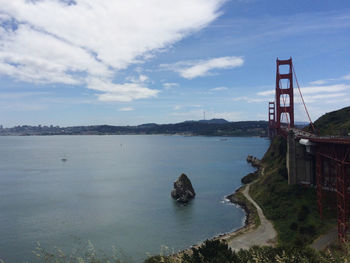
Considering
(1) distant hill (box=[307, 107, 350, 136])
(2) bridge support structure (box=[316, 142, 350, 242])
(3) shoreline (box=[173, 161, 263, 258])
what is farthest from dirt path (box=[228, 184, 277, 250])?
(1) distant hill (box=[307, 107, 350, 136])

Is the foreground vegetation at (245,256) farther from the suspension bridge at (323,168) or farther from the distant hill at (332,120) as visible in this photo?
the distant hill at (332,120)

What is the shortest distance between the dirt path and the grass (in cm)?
86

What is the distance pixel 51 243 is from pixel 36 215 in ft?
44.4

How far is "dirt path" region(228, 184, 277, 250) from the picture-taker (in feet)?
102

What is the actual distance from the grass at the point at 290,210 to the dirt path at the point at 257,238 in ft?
2.82

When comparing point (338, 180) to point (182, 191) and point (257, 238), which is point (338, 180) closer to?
point (257, 238)

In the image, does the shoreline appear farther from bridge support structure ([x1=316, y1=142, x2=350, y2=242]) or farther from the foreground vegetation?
the foreground vegetation

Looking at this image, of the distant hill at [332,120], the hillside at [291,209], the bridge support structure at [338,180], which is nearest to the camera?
the bridge support structure at [338,180]

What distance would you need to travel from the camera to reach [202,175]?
83500 millimetres

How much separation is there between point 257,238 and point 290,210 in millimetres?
7505

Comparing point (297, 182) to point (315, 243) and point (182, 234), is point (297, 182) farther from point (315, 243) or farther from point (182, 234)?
point (182, 234)

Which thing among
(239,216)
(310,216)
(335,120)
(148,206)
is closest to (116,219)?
(148,206)

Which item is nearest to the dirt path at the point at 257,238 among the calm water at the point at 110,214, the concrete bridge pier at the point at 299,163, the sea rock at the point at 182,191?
the calm water at the point at 110,214

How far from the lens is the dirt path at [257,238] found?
31.1 m
